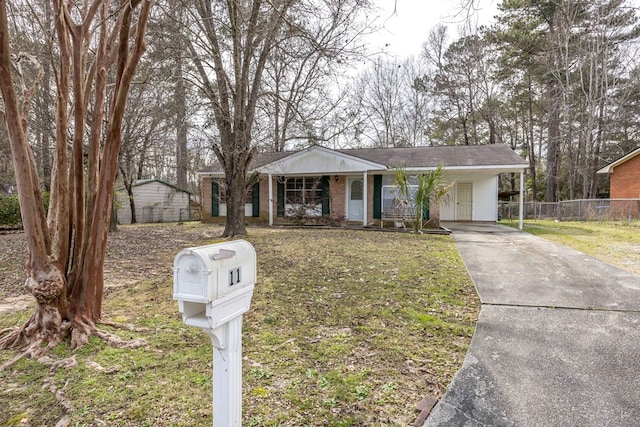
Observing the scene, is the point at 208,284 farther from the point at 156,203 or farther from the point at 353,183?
the point at 156,203

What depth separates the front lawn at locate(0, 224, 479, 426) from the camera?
2.15m

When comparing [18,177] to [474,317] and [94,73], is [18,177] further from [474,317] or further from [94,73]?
[474,317]

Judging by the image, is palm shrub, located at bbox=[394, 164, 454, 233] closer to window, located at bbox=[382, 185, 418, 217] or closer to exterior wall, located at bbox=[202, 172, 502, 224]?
window, located at bbox=[382, 185, 418, 217]

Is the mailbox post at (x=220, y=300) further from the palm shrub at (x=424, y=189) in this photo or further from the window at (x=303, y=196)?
the window at (x=303, y=196)

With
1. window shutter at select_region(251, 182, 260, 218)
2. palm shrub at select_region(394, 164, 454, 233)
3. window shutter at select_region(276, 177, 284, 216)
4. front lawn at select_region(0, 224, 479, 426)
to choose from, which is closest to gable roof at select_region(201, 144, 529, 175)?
window shutter at select_region(276, 177, 284, 216)

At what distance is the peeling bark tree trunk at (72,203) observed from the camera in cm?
299

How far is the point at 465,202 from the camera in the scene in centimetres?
1673

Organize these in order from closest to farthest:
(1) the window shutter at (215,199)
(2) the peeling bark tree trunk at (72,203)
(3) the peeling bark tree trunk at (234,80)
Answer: (2) the peeling bark tree trunk at (72,203), (3) the peeling bark tree trunk at (234,80), (1) the window shutter at (215,199)

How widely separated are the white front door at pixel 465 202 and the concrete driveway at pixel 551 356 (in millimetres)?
11290

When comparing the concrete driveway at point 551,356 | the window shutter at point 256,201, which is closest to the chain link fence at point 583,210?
the concrete driveway at point 551,356

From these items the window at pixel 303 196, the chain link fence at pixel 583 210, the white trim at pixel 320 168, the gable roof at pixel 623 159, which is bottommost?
the chain link fence at pixel 583 210

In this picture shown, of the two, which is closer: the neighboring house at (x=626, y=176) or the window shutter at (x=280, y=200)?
the window shutter at (x=280, y=200)

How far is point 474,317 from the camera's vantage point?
3.84 metres

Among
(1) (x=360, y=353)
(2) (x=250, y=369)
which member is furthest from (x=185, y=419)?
(1) (x=360, y=353)
